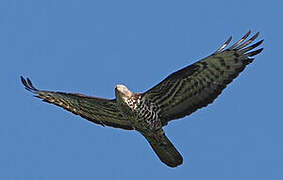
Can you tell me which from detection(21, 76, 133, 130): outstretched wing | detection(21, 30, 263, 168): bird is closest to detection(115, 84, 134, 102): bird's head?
detection(21, 30, 263, 168): bird

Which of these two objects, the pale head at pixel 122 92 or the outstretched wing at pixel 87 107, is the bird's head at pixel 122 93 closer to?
the pale head at pixel 122 92

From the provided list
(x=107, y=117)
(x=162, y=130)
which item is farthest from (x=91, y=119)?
(x=162, y=130)

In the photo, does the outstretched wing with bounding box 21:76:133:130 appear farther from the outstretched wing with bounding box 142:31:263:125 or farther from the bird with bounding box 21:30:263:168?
the outstretched wing with bounding box 142:31:263:125

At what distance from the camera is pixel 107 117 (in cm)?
1930

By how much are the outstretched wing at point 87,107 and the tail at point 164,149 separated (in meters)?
0.55

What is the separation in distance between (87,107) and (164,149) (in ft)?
5.55

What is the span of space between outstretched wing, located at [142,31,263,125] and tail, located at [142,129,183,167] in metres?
0.30

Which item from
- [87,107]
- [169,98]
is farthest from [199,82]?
[87,107]

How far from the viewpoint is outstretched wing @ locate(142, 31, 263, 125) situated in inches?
724

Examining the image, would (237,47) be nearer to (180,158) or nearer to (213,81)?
(213,81)

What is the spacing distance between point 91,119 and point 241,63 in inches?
120

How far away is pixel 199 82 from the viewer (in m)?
18.8

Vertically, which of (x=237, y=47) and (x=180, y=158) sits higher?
(x=237, y=47)

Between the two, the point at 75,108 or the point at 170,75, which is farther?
the point at 75,108
